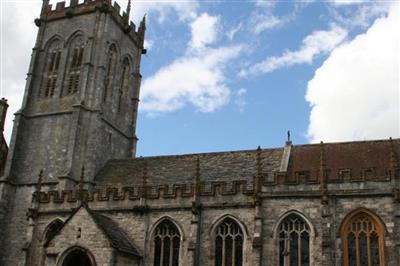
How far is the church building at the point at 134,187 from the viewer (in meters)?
22.6

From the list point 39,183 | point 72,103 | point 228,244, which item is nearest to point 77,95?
point 72,103

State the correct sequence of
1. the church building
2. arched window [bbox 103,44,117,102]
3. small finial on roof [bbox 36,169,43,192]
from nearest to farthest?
the church building < small finial on roof [bbox 36,169,43,192] < arched window [bbox 103,44,117,102]

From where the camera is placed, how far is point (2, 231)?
30453 mm

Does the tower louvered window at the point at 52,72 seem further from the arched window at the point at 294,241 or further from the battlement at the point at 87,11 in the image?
the arched window at the point at 294,241

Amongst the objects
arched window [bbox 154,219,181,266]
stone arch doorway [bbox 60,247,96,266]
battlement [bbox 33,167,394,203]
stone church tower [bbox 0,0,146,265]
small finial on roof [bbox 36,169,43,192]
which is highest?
stone church tower [bbox 0,0,146,265]

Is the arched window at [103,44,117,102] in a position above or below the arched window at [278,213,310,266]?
above

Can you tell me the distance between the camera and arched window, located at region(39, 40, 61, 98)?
35.1 meters

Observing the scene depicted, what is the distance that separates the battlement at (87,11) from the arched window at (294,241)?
64.7 ft

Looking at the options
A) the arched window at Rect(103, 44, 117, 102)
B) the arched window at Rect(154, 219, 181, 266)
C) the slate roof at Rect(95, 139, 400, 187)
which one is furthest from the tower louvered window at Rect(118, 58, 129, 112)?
the arched window at Rect(154, 219, 181, 266)

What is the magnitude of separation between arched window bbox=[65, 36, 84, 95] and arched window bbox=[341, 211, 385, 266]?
1954 centimetres

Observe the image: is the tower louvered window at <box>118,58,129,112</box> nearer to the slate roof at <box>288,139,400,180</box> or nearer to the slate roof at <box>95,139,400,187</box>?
the slate roof at <box>95,139,400,187</box>

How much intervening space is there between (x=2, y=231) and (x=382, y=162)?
20.9m

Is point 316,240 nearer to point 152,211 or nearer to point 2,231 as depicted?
point 152,211

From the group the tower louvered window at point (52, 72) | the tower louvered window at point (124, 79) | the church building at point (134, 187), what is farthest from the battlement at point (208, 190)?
the tower louvered window at point (124, 79)
